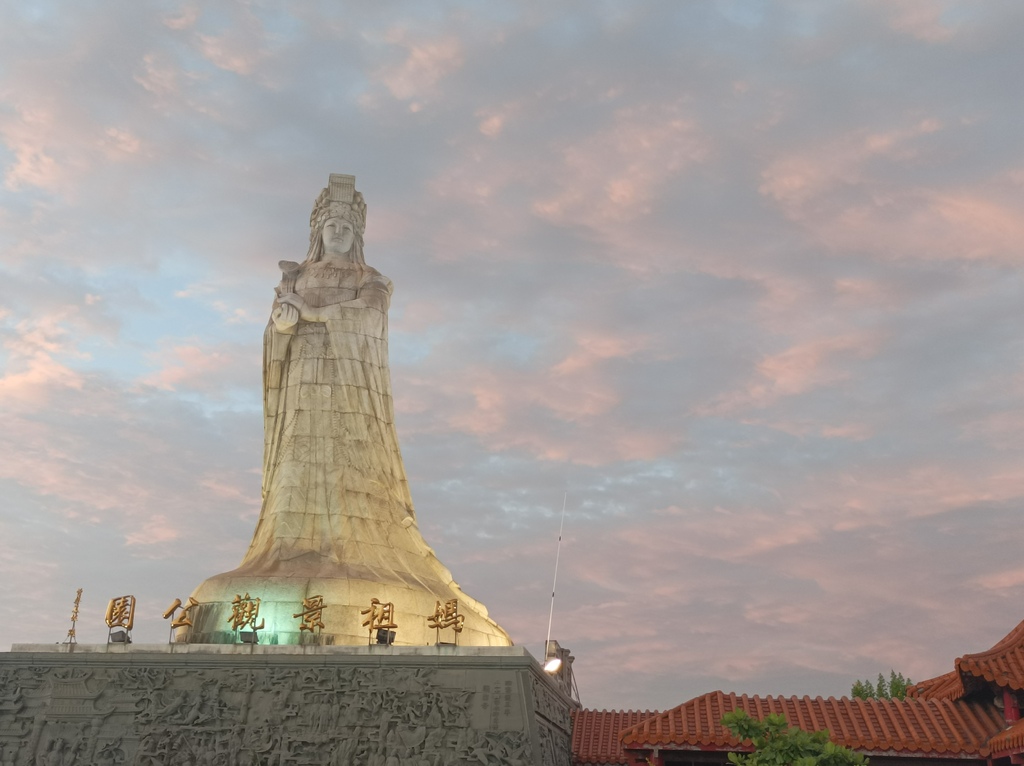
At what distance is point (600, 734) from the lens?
15562mm

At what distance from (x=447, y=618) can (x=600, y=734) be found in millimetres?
4117

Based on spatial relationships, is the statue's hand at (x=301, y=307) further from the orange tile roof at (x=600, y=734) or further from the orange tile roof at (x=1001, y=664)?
the orange tile roof at (x=1001, y=664)

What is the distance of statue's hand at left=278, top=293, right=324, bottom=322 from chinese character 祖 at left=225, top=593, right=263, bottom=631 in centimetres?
488

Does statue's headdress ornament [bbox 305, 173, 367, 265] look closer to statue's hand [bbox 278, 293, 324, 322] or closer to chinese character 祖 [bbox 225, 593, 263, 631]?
statue's hand [bbox 278, 293, 324, 322]

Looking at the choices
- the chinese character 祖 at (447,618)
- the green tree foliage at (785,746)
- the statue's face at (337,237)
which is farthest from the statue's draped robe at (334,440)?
the green tree foliage at (785,746)

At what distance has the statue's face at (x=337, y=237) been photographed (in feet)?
55.6

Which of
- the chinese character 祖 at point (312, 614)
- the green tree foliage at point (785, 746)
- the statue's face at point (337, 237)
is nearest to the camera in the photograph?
the green tree foliage at point (785, 746)

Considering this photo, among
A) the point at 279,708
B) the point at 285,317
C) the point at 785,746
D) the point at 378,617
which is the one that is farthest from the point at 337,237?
the point at 785,746

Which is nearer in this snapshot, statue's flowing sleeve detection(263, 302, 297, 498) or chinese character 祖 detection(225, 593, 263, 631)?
chinese character 祖 detection(225, 593, 263, 631)

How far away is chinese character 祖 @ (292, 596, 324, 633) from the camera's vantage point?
12789 mm

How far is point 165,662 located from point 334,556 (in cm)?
262

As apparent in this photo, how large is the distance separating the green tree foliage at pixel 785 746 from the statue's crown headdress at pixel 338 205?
11.0 meters

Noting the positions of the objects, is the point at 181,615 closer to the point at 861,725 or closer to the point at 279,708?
the point at 279,708

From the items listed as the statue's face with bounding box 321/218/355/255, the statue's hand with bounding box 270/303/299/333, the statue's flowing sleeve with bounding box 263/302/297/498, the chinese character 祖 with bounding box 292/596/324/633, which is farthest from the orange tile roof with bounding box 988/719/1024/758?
the statue's face with bounding box 321/218/355/255
